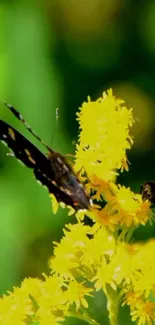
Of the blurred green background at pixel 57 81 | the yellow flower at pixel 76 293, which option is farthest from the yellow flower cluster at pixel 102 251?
the blurred green background at pixel 57 81

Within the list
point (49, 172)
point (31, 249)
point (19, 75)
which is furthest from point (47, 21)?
point (49, 172)

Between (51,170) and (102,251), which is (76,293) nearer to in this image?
(102,251)

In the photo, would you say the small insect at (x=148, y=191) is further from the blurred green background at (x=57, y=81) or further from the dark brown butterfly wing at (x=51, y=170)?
the blurred green background at (x=57, y=81)

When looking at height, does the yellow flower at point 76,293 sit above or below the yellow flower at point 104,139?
below

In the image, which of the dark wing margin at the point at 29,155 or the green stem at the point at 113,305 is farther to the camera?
the dark wing margin at the point at 29,155

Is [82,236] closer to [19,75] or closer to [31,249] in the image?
[31,249]

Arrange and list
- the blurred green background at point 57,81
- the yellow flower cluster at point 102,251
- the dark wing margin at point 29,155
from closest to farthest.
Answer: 1. the yellow flower cluster at point 102,251
2. the dark wing margin at point 29,155
3. the blurred green background at point 57,81

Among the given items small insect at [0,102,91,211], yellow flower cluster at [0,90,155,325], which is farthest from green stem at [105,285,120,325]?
small insect at [0,102,91,211]

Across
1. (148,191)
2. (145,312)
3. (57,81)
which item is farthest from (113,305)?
(57,81)
